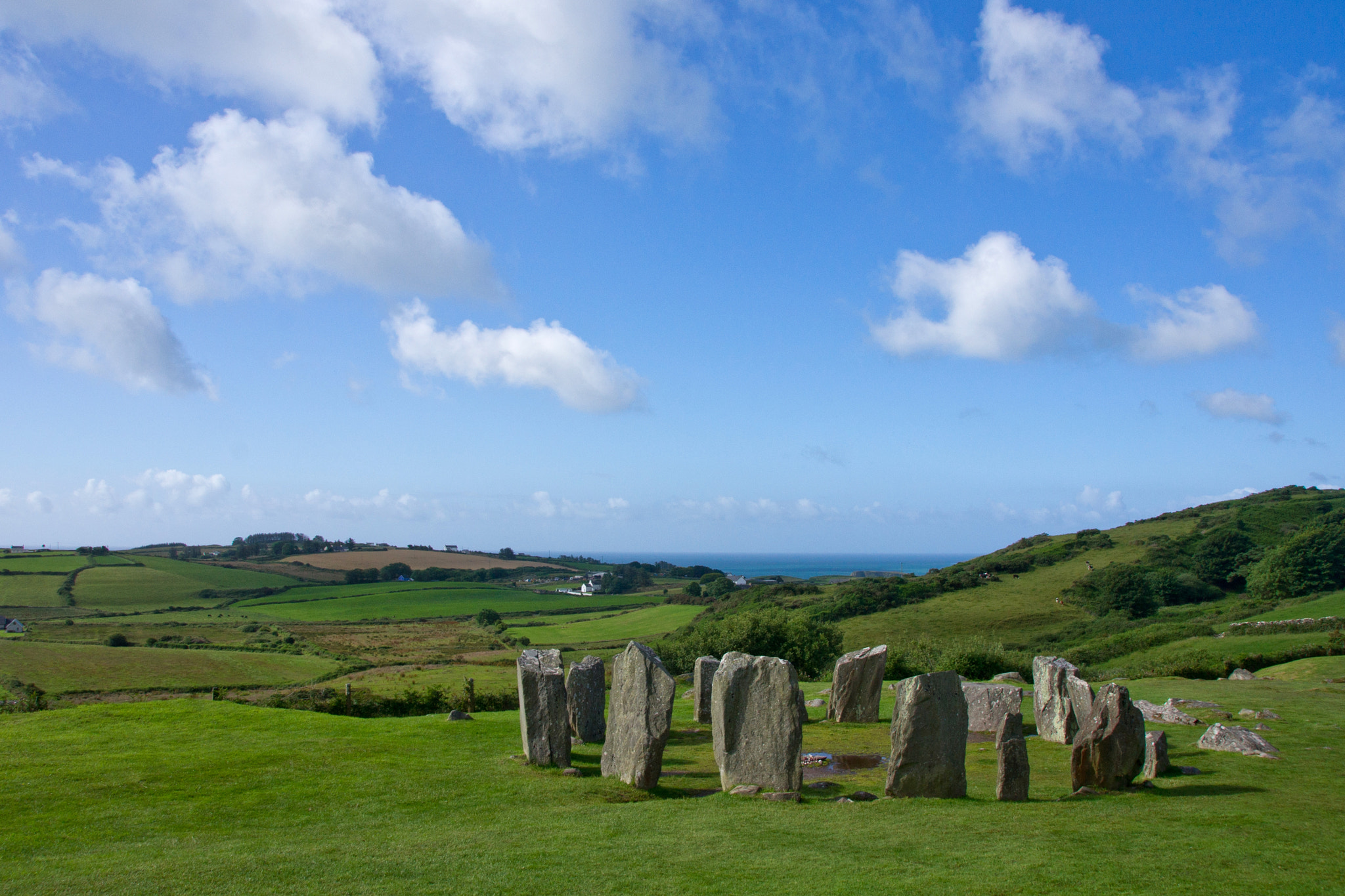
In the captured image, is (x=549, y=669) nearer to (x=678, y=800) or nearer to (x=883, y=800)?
(x=678, y=800)

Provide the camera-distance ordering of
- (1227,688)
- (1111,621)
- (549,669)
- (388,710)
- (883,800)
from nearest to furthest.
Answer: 1. (883,800)
2. (549,669)
3. (1227,688)
4. (388,710)
5. (1111,621)

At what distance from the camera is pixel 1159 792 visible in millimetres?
13953

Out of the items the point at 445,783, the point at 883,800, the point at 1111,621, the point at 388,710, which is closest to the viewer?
the point at 883,800

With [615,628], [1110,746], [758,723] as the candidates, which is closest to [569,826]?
[758,723]

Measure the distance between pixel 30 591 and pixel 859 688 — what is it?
10068 cm

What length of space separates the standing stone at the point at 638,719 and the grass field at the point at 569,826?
48 cm

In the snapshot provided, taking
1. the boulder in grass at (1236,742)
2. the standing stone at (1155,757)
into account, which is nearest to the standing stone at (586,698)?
the standing stone at (1155,757)

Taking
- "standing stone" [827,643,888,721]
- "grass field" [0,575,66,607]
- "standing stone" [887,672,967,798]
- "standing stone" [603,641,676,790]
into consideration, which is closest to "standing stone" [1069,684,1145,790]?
"standing stone" [887,672,967,798]

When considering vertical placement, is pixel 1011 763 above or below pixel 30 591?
above

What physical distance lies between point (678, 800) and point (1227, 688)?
20.7 m

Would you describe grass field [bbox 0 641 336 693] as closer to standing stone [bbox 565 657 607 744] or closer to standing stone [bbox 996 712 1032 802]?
standing stone [bbox 565 657 607 744]

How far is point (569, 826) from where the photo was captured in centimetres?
1215

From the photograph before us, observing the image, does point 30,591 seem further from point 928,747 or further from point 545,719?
point 928,747

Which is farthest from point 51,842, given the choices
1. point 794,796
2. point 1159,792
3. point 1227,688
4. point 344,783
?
point 1227,688
